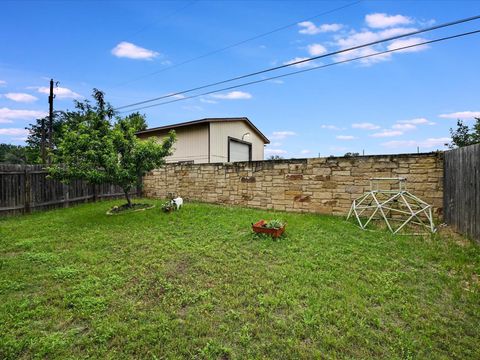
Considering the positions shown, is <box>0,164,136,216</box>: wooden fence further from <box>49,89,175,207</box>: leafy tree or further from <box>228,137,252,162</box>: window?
<box>228,137,252,162</box>: window

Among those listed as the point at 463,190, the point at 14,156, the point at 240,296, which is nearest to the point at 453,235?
the point at 463,190

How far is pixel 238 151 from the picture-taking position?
44.7ft

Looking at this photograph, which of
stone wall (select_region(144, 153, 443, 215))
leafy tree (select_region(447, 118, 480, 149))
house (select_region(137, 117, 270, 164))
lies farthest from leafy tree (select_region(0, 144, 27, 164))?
leafy tree (select_region(447, 118, 480, 149))

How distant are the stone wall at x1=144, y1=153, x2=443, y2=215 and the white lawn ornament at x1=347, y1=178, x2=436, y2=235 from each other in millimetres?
220

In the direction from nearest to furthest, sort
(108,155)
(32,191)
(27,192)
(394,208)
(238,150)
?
(394,208), (108,155), (27,192), (32,191), (238,150)

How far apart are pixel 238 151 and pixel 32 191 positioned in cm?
906

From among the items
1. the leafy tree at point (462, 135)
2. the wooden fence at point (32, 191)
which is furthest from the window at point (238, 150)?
the leafy tree at point (462, 135)

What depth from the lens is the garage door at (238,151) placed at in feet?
42.7

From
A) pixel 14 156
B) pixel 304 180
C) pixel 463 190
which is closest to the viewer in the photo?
pixel 463 190

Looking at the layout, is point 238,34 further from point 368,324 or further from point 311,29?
point 368,324

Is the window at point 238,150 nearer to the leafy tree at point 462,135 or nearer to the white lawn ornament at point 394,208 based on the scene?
the white lawn ornament at point 394,208

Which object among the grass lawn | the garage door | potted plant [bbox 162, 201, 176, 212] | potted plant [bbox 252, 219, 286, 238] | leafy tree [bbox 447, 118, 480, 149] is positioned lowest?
the grass lawn

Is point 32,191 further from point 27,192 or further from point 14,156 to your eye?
point 14,156

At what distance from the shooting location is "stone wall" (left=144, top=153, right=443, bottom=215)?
5.60 meters
